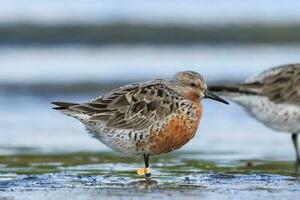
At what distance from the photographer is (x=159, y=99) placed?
11.1m

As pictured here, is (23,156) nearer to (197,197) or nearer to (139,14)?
(197,197)

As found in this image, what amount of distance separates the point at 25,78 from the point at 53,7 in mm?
9813

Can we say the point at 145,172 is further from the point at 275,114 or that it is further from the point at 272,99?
the point at 272,99

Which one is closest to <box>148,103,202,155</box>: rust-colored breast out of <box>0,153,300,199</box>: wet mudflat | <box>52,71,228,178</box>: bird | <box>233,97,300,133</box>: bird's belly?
<box>52,71,228,178</box>: bird

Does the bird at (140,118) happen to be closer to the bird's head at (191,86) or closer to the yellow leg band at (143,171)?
the yellow leg band at (143,171)

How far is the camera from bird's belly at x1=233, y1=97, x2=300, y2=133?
12852 mm

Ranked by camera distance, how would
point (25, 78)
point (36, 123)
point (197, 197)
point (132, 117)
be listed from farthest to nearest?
point (25, 78)
point (36, 123)
point (132, 117)
point (197, 197)

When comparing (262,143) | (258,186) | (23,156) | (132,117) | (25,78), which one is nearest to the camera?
(258,186)

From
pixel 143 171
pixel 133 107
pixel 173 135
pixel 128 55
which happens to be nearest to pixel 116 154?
pixel 143 171

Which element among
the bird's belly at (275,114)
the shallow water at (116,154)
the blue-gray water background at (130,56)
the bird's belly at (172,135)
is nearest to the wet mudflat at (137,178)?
the shallow water at (116,154)

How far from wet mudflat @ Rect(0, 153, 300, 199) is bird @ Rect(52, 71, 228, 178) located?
0.37m

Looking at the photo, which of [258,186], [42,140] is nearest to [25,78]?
[42,140]

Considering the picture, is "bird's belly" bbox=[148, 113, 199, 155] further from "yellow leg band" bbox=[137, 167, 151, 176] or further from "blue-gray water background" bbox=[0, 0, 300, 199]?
"blue-gray water background" bbox=[0, 0, 300, 199]

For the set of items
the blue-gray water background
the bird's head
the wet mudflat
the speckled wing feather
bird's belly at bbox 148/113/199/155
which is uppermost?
the blue-gray water background
